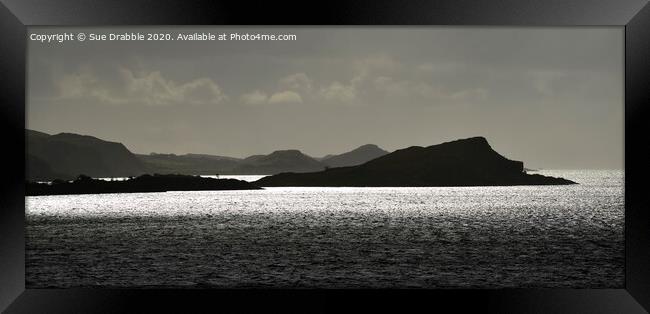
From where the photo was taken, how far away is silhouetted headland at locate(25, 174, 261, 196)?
428 feet

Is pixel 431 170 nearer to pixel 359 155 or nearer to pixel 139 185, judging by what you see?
pixel 359 155

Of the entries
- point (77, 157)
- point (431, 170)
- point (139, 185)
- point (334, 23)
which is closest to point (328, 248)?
point (334, 23)

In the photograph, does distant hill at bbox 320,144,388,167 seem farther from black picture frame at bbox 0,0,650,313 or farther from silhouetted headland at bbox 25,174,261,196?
black picture frame at bbox 0,0,650,313

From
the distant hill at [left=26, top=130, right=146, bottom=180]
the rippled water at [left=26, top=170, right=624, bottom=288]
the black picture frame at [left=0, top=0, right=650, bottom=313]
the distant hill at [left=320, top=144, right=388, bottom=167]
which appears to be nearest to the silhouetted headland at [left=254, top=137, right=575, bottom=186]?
the distant hill at [left=320, top=144, right=388, bottom=167]

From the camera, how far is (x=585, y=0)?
31.6 feet

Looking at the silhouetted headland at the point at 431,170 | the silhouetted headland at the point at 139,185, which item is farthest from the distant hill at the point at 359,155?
the silhouetted headland at the point at 139,185

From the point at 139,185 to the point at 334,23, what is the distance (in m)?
130

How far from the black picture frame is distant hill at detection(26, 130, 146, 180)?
7888 cm

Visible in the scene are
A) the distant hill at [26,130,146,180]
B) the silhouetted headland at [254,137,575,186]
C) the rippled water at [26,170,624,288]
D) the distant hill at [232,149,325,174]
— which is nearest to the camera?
the rippled water at [26,170,624,288]

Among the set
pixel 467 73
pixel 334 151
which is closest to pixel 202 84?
pixel 334 151

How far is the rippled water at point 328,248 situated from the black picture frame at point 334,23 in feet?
48.9

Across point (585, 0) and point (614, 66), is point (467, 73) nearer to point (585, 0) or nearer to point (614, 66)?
point (614, 66)

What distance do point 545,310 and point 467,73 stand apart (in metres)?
95.6

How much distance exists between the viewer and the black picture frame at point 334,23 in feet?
31.6
